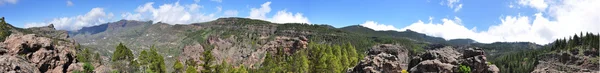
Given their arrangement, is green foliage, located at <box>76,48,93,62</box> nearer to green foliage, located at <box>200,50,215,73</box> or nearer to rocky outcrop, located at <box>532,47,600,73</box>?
green foliage, located at <box>200,50,215,73</box>

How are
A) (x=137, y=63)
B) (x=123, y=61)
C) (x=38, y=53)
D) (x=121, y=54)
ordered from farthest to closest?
(x=123, y=61) → (x=121, y=54) → (x=137, y=63) → (x=38, y=53)

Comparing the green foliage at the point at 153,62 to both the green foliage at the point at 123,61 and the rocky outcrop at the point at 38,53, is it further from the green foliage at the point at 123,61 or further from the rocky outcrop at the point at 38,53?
the rocky outcrop at the point at 38,53

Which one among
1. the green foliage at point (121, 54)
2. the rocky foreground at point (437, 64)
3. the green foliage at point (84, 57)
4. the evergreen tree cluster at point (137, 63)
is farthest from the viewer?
the green foliage at point (121, 54)

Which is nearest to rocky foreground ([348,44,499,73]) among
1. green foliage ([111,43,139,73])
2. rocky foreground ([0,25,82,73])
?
rocky foreground ([0,25,82,73])

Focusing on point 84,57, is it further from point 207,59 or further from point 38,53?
point 38,53

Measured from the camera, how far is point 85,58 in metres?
109

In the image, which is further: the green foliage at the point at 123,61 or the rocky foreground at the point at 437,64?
the green foliage at the point at 123,61

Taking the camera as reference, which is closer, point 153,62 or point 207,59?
point 207,59

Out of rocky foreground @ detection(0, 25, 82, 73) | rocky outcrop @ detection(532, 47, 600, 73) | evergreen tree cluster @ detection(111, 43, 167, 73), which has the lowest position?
rocky outcrop @ detection(532, 47, 600, 73)

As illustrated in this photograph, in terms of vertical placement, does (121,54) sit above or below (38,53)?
below

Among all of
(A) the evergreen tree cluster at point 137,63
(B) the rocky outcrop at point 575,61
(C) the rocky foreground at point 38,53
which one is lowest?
(B) the rocky outcrop at point 575,61

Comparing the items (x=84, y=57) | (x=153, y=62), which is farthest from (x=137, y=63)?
(x=84, y=57)

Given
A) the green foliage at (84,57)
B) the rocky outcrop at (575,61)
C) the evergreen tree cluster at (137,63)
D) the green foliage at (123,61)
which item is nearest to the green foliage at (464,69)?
the evergreen tree cluster at (137,63)

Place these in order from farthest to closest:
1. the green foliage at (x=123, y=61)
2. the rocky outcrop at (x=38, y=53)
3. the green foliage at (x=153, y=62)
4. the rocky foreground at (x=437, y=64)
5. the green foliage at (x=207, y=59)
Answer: the green foliage at (x=123, y=61)
the green foliage at (x=153, y=62)
the green foliage at (x=207, y=59)
the rocky foreground at (x=437, y=64)
the rocky outcrop at (x=38, y=53)
